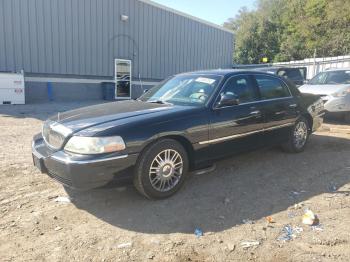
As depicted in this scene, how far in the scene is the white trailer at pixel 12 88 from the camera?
40.6 ft

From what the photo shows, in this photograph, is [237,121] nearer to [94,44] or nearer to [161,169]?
[161,169]

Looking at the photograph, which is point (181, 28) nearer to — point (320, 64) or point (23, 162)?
point (320, 64)

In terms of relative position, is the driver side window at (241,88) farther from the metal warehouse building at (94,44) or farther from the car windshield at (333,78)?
the metal warehouse building at (94,44)

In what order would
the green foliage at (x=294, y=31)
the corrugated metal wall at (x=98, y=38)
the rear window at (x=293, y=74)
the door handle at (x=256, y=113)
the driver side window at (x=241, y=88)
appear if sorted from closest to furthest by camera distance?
the driver side window at (x=241, y=88) < the door handle at (x=256, y=113) < the rear window at (x=293, y=74) < the corrugated metal wall at (x=98, y=38) < the green foliage at (x=294, y=31)

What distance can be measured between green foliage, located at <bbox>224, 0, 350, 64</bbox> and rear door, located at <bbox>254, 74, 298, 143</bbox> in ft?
88.2

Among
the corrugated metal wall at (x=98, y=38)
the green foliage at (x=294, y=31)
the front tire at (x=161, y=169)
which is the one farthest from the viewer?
the green foliage at (x=294, y=31)

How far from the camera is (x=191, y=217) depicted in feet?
11.4

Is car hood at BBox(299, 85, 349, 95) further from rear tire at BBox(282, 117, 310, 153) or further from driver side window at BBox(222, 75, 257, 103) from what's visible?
driver side window at BBox(222, 75, 257, 103)

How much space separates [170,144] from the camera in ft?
12.5

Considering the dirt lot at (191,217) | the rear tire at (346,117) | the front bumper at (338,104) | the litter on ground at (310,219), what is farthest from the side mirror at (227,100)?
the rear tire at (346,117)

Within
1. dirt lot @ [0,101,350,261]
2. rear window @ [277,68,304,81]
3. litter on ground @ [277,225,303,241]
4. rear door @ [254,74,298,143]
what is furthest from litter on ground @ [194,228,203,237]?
rear window @ [277,68,304,81]

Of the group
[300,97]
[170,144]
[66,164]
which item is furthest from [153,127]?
[300,97]

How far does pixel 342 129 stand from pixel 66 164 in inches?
280

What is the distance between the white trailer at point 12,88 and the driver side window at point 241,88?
418 inches
